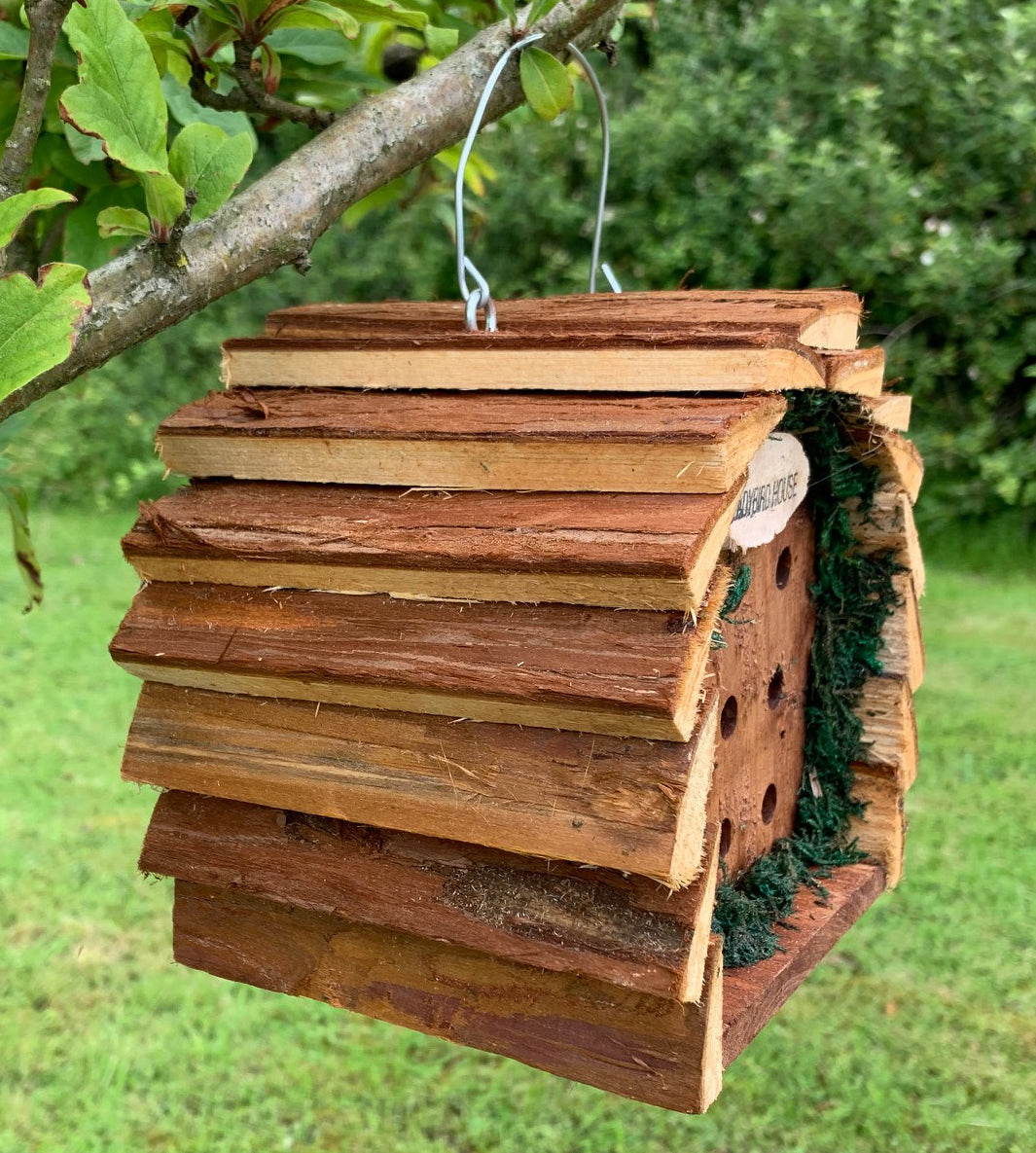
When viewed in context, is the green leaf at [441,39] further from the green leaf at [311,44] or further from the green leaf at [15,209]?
the green leaf at [15,209]

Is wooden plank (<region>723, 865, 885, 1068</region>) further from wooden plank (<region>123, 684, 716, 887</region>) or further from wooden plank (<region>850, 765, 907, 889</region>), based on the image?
wooden plank (<region>123, 684, 716, 887</region>)

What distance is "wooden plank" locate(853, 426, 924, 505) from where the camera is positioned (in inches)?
52.6

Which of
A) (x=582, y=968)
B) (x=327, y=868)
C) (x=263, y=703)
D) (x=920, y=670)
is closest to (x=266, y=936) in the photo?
(x=327, y=868)

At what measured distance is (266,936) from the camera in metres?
1.26

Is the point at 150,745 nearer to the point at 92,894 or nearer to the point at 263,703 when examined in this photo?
the point at 263,703

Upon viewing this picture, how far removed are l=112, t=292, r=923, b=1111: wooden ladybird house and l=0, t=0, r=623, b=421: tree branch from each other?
0.49ft

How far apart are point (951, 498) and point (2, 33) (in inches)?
203

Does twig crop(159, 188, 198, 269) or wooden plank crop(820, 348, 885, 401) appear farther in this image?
wooden plank crop(820, 348, 885, 401)

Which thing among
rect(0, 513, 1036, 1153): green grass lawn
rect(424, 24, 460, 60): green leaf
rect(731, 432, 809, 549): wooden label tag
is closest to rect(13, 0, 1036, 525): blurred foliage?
rect(0, 513, 1036, 1153): green grass lawn

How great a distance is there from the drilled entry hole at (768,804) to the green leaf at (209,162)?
0.92m

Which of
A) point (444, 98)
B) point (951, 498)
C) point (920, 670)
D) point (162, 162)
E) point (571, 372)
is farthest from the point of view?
point (951, 498)

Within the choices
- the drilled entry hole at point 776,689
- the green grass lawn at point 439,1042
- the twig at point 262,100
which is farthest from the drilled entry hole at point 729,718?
the green grass lawn at point 439,1042

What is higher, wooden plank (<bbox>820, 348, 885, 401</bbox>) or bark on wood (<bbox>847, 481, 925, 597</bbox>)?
wooden plank (<bbox>820, 348, 885, 401</bbox>)

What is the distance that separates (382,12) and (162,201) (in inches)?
14.3
